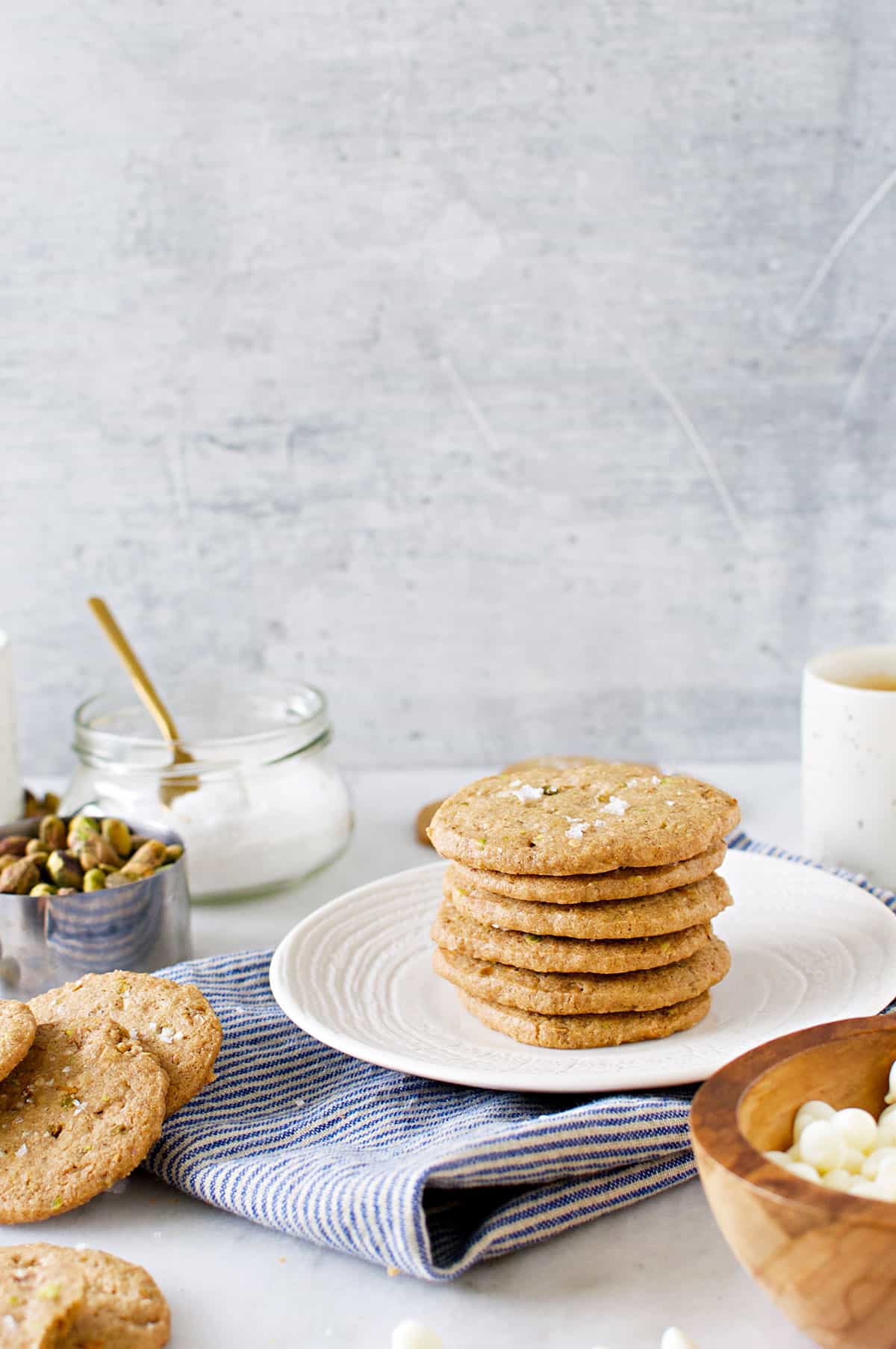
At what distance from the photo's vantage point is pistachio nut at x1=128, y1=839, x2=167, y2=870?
119cm

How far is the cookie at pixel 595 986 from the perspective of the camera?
0.97 metres

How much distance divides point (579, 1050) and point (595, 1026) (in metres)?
0.02

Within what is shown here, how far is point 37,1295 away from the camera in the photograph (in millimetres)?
741

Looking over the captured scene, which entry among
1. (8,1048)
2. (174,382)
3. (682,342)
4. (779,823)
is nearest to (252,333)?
(174,382)

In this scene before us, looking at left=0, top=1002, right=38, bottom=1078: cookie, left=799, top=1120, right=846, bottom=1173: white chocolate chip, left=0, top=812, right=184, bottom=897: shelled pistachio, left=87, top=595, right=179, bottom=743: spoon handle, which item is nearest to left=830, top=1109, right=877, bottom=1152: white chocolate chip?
left=799, top=1120, right=846, bottom=1173: white chocolate chip

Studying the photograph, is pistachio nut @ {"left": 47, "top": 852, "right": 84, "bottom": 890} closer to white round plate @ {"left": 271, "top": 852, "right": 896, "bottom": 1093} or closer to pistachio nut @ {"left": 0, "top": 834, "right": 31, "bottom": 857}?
pistachio nut @ {"left": 0, "top": 834, "right": 31, "bottom": 857}

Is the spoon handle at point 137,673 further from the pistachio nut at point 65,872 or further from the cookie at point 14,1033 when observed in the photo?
the cookie at point 14,1033

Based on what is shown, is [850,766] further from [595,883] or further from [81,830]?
[81,830]

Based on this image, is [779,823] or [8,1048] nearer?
[8,1048]

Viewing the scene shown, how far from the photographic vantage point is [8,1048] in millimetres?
890

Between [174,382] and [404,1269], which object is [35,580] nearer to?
[174,382]

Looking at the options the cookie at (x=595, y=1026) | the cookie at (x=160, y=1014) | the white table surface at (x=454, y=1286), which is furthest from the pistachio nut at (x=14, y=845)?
the cookie at (x=595, y=1026)

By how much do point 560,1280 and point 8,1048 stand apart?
390 millimetres

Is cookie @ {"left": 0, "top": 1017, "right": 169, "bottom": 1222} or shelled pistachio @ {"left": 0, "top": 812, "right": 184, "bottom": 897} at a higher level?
shelled pistachio @ {"left": 0, "top": 812, "right": 184, "bottom": 897}
